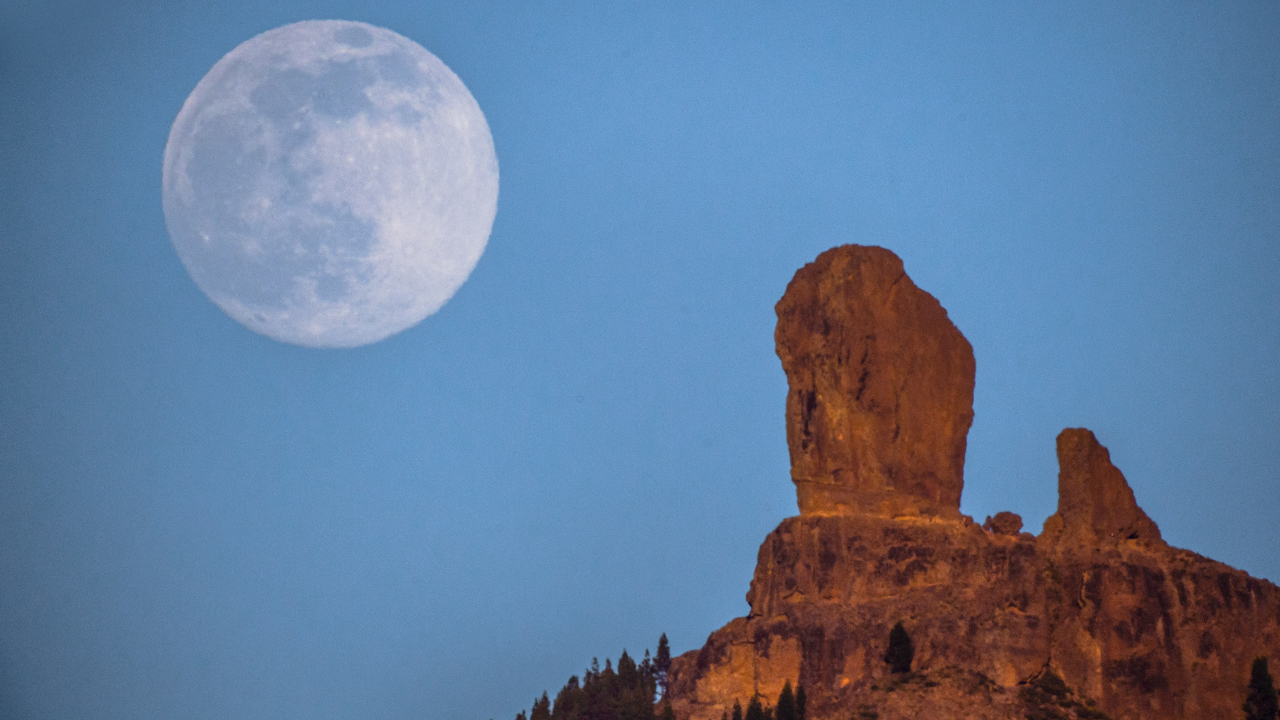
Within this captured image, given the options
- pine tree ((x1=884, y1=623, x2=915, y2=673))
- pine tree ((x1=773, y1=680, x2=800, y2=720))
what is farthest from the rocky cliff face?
pine tree ((x1=773, y1=680, x2=800, y2=720))

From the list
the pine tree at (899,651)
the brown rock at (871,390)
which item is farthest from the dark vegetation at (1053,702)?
the brown rock at (871,390)

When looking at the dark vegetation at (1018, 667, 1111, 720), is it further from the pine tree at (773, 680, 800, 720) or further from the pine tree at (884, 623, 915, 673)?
the pine tree at (773, 680, 800, 720)

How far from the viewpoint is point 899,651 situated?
8875 cm

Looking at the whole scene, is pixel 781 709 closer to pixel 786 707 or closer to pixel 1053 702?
pixel 786 707

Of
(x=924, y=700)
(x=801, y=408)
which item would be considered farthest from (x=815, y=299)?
(x=924, y=700)

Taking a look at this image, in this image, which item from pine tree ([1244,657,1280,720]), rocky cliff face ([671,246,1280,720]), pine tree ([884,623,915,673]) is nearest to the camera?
pine tree ([1244,657,1280,720])

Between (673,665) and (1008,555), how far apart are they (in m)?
24.5

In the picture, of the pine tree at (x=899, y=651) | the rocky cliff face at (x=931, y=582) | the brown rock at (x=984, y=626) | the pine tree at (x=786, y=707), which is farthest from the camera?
the pine tree at (x=899, y=651)

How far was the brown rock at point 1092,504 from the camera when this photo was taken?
93562mm

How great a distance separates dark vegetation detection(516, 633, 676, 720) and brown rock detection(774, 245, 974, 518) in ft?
80.6

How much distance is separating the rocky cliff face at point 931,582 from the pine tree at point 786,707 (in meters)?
1.79

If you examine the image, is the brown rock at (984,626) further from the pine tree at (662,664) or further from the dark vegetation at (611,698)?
the pine tree at (662,664)

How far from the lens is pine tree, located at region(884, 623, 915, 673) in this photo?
291 ft

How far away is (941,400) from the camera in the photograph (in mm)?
102312
